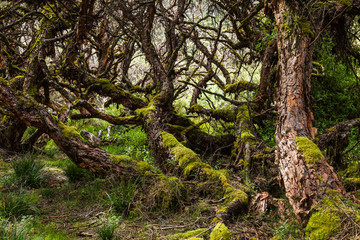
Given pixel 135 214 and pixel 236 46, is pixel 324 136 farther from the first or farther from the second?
pixel 236 46

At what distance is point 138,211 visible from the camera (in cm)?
354

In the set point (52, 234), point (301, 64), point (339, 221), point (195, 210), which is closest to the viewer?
point (339, 221)

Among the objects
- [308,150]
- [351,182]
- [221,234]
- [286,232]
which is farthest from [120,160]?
[351,182]

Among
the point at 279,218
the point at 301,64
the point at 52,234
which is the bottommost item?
the point at 52,234

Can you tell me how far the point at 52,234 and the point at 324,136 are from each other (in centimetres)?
435

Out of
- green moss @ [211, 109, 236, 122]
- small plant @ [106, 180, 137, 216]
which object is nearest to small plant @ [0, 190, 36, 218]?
small plant @ [106, 180, 137, 216]

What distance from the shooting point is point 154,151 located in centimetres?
531

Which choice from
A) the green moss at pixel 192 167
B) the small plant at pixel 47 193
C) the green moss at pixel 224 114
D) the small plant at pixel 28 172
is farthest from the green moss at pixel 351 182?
the small plant at pixel 28 172

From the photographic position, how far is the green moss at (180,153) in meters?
4.45

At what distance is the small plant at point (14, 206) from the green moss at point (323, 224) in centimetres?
342

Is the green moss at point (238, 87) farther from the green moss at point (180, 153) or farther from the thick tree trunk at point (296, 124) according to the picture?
the green moss at point (180, 153)

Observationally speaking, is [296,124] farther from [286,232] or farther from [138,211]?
[138,211]

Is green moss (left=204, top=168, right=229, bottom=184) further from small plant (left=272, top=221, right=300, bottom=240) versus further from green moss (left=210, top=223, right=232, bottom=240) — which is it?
green moss (left=210, top=223, right=232, bottom=240)

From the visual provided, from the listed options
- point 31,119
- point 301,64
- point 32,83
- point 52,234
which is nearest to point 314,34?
point 301,64
